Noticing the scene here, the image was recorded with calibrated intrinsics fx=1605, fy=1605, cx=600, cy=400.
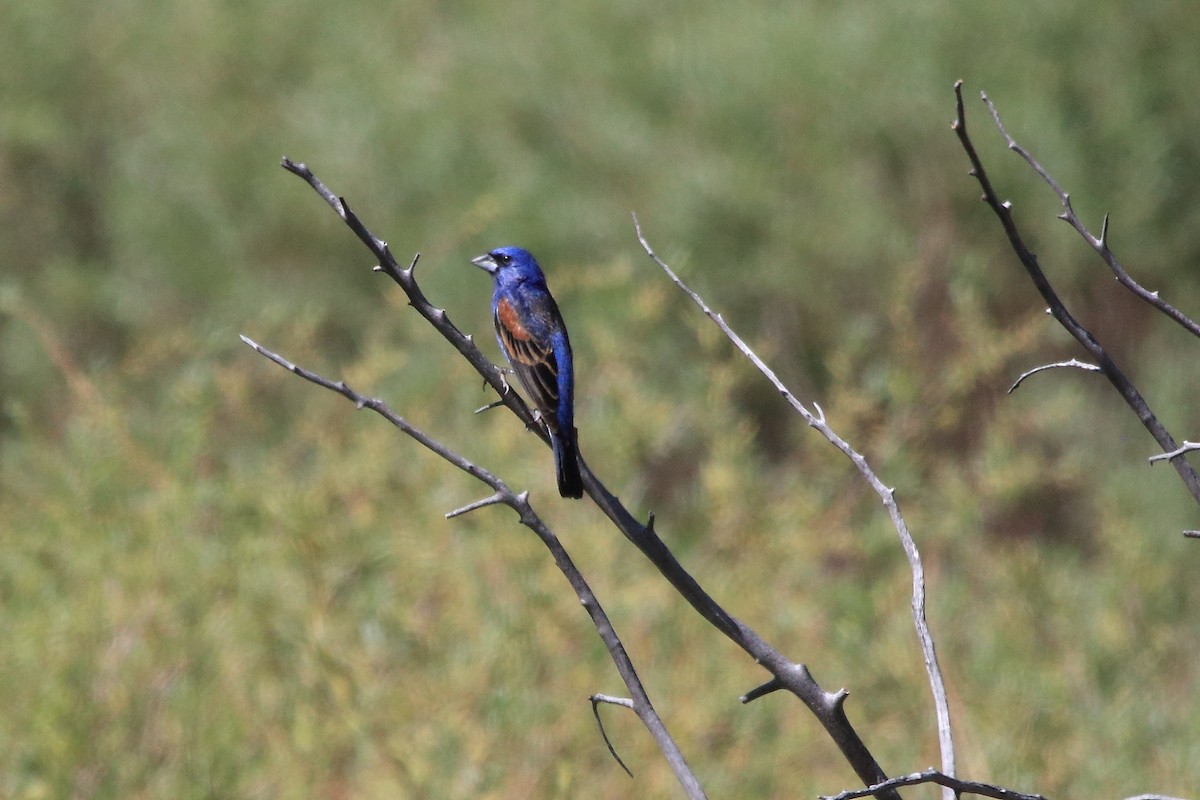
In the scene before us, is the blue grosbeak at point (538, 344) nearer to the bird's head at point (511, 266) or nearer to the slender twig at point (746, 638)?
the bird's head at point (511, 266)

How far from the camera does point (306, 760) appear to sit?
5016 mm

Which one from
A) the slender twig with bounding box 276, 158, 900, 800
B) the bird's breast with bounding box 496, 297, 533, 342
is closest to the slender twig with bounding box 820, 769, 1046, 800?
the slender twig with bounding box 276, 158, 900, 800

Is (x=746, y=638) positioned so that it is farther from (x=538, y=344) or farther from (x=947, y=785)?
(x=538, y=344)

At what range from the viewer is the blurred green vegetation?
5.26 m

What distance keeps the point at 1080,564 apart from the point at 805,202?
355 cm

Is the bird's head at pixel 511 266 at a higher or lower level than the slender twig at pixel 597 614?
higher

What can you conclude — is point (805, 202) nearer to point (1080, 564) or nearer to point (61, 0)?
point (1080, 564)

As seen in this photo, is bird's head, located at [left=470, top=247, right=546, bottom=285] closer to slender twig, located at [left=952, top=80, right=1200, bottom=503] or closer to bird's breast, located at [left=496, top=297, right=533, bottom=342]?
bird's breast, located at [left=496, top=297, right=533, bottom=342]

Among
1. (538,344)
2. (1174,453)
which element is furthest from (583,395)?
(1174,453)

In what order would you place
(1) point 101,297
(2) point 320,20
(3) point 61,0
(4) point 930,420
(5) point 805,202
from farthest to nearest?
(2) point 320,20 < (3) point 61,0 < (1) point 101,297 < (5) point 805,202 < (4) point 930,420

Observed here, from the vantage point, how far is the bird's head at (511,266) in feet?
17.9

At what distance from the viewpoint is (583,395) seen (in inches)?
302

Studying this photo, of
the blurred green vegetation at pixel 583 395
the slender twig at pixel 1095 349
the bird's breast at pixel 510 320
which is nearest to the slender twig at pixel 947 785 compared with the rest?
the slender twig at pixel 1095 349

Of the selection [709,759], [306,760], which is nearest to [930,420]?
[709,759]
